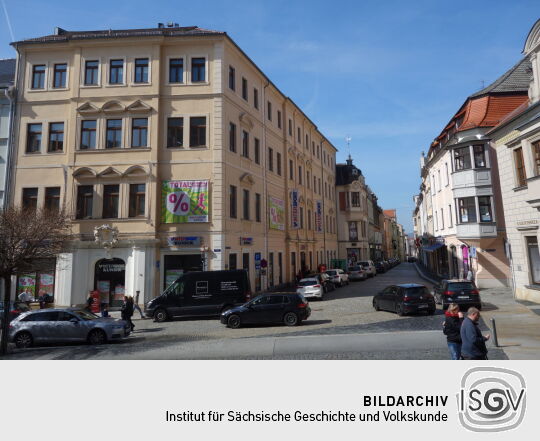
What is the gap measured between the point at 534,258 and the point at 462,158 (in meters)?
10.4

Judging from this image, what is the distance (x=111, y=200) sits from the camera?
2397cm

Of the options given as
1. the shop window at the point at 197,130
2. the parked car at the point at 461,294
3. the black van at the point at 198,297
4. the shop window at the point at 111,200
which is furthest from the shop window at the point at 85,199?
the parked car at the point at 461,294

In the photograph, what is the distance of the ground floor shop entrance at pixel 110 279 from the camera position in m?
23.2

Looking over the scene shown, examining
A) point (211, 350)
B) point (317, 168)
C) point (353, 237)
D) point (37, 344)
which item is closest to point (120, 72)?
point (37, 344)

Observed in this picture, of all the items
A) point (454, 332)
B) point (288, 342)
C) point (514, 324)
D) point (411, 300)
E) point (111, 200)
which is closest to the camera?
point (454, 332)

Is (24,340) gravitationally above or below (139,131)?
below

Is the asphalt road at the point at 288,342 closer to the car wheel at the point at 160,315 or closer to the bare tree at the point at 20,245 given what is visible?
the car wheel at the point at 160,315

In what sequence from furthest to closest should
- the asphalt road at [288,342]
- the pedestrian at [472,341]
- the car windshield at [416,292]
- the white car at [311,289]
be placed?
the white car at [311,289]
the car windshield at [416,292]
the asphalt road at [288,342]
the pedestrian at [472,341]

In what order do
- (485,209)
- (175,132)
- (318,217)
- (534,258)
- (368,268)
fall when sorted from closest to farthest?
(534,258) < (175,132) < (485,209) < (318,217) < (368,268)

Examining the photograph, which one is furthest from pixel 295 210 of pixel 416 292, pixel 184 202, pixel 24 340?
pixel 24 340

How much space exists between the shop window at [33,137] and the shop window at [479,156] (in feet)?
99.1

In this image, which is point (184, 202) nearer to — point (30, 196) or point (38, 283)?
point (30, 196)

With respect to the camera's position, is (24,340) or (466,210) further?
(466,210)

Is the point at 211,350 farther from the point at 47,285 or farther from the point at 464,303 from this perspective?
the point at 47,285
